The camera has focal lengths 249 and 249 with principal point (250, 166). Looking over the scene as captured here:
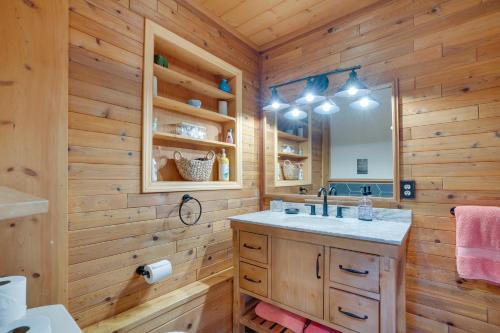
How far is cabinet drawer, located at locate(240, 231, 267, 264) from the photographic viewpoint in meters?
1.72

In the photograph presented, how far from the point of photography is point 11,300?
805 mm

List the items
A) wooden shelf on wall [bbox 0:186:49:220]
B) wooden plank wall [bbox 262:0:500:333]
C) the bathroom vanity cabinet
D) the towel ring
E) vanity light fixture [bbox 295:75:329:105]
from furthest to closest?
vanity light fixture [bbox 295:75:329:105]
the towel ring
wooden plank wall [bbox 262:0:500:333]
the bathroom vanity cabinet
wooden shelf on wall [bbox 0:186:49:220]

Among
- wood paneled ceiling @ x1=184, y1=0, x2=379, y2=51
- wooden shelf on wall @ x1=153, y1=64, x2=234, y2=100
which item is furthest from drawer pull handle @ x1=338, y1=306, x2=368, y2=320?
wood paneled ceiling @ x1=184, y1=0, x2=379, y2=51

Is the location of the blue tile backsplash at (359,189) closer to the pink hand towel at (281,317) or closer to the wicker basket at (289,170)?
the wicker basket at (289,170)

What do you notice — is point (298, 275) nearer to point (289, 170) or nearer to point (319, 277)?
point (319, 277)

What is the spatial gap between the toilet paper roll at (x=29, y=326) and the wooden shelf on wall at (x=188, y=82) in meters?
1.48

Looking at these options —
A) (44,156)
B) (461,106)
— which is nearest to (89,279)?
(44,156)

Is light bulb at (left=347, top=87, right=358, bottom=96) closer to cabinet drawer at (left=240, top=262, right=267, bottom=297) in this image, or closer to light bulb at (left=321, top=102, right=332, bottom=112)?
light bulb at (left=321, top=102, right=332, bottom=112)

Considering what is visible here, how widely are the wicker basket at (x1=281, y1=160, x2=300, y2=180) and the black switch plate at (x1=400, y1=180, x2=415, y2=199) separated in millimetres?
866

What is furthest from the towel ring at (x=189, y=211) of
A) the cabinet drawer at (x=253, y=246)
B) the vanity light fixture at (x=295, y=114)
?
the vanity light fixture at (x=295, y=114)

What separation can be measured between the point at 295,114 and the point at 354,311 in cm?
162

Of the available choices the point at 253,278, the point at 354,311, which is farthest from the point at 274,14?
the point at 354,311

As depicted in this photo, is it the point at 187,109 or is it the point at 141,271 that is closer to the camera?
the point at 141,271

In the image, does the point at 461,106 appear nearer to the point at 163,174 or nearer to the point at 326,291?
the point at 326,291
